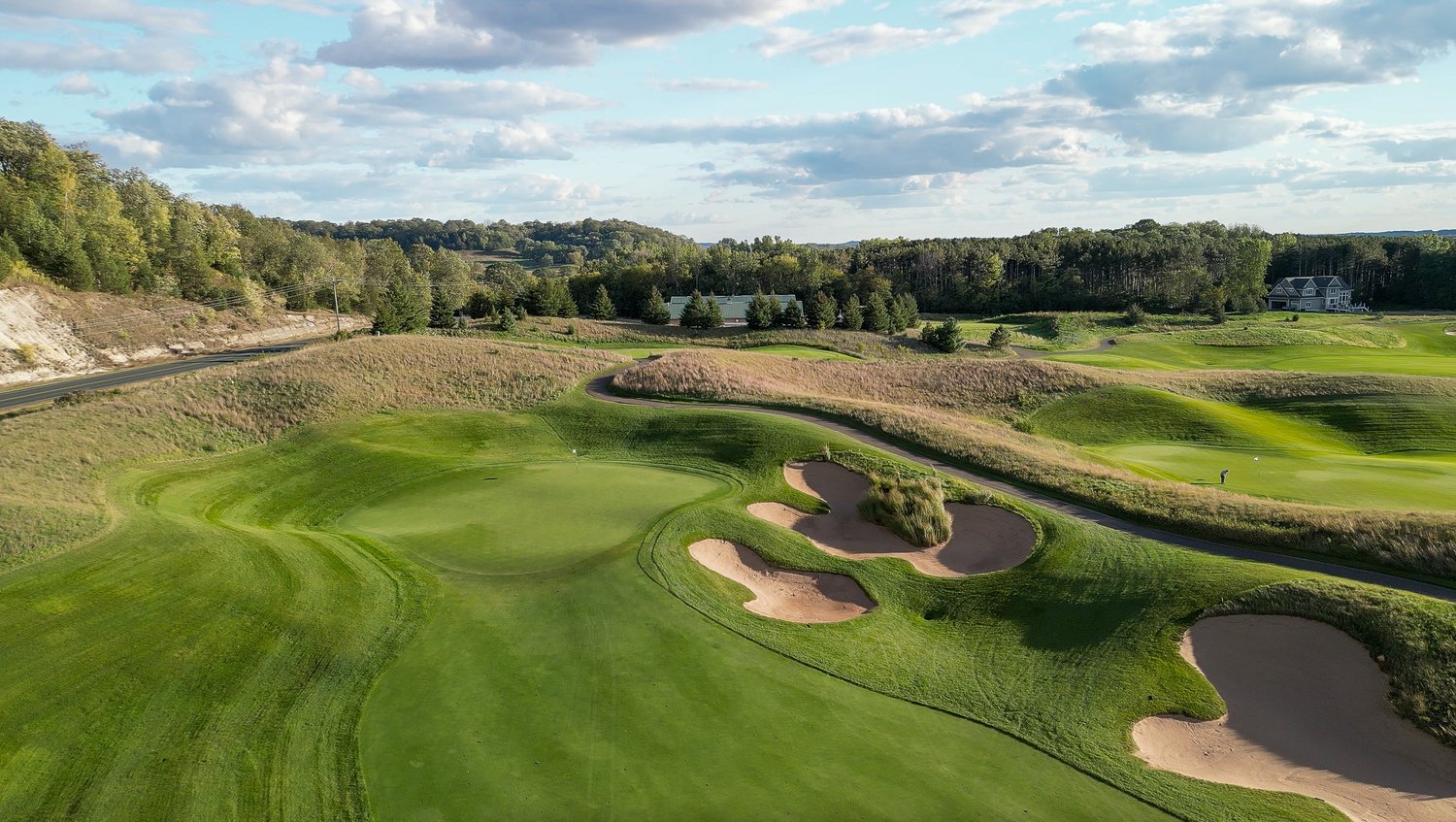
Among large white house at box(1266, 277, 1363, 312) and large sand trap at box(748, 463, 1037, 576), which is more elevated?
large white house at box(1266, 277, 1363, 312)

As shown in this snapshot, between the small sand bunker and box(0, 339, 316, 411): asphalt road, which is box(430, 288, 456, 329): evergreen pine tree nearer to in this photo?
box(0, 339, 316, 411): asphalt road

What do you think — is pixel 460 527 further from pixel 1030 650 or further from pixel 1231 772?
pixel 1231 772

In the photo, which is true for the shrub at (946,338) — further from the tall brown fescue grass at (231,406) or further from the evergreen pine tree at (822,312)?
the tall brown fescue grass at (231,406)

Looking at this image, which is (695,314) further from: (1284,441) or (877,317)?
(1284,441)

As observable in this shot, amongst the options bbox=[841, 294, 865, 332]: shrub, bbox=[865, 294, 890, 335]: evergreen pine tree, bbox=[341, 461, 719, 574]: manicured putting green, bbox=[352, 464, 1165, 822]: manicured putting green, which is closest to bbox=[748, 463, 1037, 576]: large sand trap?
bbox=[341, 461, 719, 574]: manicured putting green

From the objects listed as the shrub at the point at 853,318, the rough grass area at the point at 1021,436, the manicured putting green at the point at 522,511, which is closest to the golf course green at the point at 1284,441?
the rough grass area at the point at 1021,436

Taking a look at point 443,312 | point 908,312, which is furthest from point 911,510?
point 908,312

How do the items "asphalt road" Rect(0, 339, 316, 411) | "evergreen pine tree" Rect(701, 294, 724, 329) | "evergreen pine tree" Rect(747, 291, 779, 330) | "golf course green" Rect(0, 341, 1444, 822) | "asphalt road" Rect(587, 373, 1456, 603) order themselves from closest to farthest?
"golf course green" Rect(0, 341, 1444, 822)
"asphalt road" Rect(587, 373, 1456, 603)
"asphalt road" Rect(0, 339, 316, 411)
"evergreen pine tree" Rect(747, 291, 779, 330)
"evergreen pine tree" Rect(701, 294, 724, 329)
